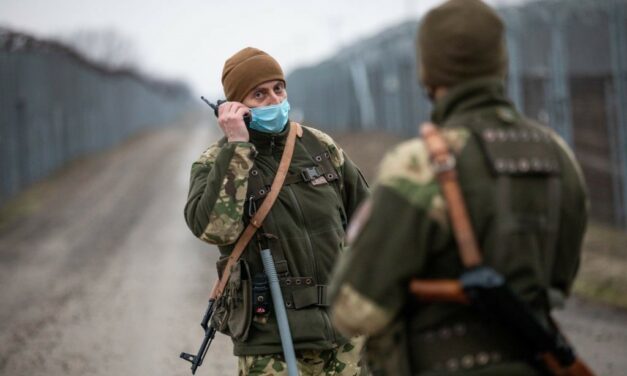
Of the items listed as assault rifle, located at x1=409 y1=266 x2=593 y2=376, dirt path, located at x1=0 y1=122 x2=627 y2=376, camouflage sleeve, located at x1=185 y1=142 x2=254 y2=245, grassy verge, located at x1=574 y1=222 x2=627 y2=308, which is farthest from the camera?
grassy verge, located at x1=574 y1=222 x2=627 y2=308

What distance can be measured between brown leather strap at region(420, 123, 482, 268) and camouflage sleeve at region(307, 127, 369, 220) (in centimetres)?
168

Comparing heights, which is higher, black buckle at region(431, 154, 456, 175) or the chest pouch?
black buckle at region(431, 154, 456, 175)

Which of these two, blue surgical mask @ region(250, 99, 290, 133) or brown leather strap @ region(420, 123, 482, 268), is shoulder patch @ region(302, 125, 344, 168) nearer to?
blue surgical mask @ region(250, 99, 290, 133)

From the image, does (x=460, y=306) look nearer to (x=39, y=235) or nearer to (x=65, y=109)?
(x=39, y=235)

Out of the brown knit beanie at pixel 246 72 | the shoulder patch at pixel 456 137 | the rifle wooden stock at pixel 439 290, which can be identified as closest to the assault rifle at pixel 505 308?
the rifle wooden stock at pixel 439 290

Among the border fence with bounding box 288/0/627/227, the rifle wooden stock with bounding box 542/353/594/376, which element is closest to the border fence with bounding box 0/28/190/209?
the border fence with bounding box 288/0/627/227

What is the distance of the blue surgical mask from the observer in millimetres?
3676

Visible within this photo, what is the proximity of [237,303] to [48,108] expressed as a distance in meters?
22.6

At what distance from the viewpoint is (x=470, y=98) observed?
2373 mm

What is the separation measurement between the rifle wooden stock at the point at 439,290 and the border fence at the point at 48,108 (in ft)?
59.8

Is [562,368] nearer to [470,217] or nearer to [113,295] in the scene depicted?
[470,217]

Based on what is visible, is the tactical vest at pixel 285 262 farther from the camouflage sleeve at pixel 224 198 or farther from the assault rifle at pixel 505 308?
the assault rifle at pixel 505 308

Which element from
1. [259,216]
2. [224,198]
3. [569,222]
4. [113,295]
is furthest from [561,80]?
[569,222]

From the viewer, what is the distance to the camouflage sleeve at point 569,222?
2.38 m
